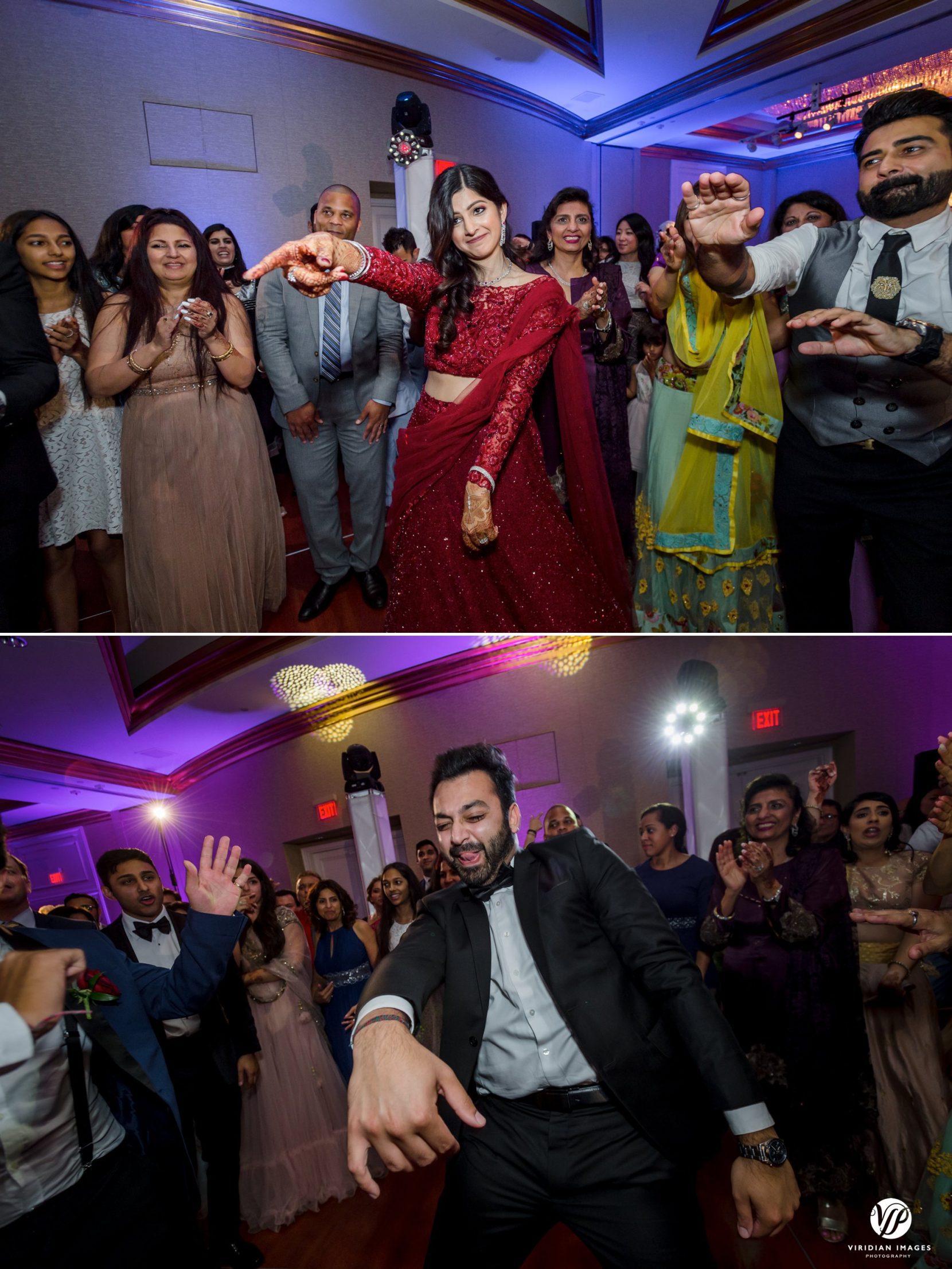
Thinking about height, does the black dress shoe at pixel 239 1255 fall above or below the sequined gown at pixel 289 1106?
below

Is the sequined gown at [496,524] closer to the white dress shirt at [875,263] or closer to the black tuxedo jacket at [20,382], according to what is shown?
the white dress shirt at [875,263]

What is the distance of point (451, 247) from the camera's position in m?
1.77

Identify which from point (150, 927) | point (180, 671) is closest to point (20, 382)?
point (180, 671)

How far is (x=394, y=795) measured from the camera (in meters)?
0.90

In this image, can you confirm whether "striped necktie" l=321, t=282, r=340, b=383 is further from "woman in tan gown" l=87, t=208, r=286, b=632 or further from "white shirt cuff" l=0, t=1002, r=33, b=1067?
"white shirt cuff" l=0, t=1002, r=33, b=1067

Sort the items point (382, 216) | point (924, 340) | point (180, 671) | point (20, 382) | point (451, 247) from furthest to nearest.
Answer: point (382, 216), point (20, 382), point (451, 247), point (924, 340), point (180, 671)

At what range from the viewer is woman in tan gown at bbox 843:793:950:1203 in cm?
90

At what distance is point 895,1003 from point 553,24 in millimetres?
2708

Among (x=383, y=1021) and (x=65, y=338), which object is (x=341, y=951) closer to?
(x=383, y=1021)

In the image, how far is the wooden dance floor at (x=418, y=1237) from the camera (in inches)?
34.3

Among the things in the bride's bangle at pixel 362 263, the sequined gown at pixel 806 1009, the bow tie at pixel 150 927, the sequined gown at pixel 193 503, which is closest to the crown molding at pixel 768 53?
the bride's bangle at pixel 362 263

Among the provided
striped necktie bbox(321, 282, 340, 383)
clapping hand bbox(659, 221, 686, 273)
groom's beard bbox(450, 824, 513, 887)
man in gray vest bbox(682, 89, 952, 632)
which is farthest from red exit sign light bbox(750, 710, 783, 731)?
striped necktie bbox(321, 282, 340, 383)

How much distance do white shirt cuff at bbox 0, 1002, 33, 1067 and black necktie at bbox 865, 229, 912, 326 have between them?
1.84 m

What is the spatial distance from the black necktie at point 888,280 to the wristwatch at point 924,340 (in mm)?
76
